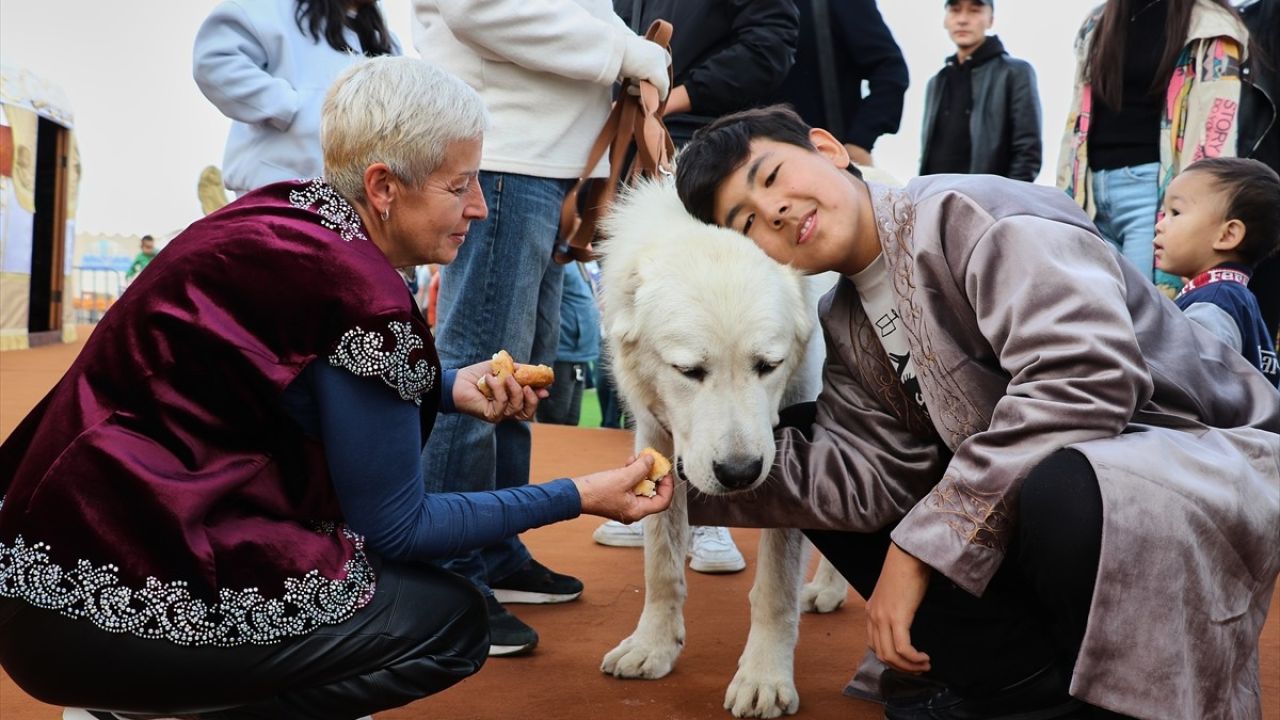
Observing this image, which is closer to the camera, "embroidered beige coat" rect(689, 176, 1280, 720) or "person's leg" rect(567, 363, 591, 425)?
"embroidered beige coat" rect(689, 176, 1280, 720)

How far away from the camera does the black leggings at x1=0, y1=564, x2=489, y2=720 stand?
1.45 meters

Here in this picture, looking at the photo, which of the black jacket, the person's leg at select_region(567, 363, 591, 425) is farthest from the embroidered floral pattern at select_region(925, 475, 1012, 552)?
the person's leg at select_region(567, 363, 591, 425)

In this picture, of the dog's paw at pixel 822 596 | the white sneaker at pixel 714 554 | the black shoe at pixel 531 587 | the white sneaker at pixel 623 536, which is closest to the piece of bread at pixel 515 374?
the black shoe at pixel 531 587

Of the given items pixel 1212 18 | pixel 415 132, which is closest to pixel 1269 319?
pixel 1212 18

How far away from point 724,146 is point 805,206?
29 centimetres

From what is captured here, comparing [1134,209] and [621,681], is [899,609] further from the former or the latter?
[1134,209]

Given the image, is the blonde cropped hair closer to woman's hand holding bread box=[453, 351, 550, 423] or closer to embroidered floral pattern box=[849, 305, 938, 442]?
woman's hand holding bread box=[453, 351, 550, 423]

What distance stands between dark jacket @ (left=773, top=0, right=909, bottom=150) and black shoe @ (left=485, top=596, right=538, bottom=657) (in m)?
2.50

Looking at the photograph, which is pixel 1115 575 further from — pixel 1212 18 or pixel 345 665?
pixel 1212 18

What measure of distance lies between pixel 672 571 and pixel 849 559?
21.5 inches

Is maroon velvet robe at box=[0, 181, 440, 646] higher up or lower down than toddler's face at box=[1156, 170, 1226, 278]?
lower down

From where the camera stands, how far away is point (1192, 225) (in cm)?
305

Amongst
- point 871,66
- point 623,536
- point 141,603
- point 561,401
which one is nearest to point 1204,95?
point 871,66

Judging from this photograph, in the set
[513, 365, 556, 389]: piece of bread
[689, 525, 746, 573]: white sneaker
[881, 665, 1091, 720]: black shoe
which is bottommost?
[689, 525, 746, 573]: white sneaker
